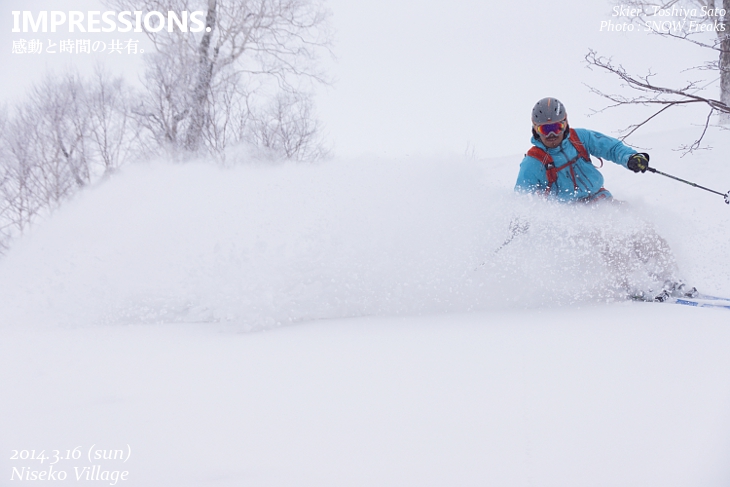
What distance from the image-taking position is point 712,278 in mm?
4953

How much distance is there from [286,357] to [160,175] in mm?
5824

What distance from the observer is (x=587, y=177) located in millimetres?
4453

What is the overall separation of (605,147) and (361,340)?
2.98 meters

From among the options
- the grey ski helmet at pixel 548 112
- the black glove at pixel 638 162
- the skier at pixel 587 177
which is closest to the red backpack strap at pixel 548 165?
the skier at pixel 587 177

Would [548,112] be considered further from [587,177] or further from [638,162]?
[638,162]

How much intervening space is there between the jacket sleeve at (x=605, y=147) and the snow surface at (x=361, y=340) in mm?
460

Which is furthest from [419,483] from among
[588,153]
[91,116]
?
[91,116]

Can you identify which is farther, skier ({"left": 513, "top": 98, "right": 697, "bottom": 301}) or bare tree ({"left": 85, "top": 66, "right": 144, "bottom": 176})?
bare tree ({"left": 85, "top": 66, "right": 144, "bottom": 176})

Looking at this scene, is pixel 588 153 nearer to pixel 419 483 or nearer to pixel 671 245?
pixel 671 245

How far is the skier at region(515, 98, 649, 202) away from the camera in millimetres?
4352

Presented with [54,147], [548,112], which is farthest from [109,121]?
[548,112]

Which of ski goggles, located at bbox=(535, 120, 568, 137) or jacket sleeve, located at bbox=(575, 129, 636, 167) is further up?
ski goggles, located at bbox=(535, 120, 568, 137)

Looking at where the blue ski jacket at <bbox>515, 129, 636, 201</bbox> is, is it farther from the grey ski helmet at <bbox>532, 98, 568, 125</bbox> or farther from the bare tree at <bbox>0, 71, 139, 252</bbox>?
the bare tree at <bbox>0, 71, 139, 252</bbox>

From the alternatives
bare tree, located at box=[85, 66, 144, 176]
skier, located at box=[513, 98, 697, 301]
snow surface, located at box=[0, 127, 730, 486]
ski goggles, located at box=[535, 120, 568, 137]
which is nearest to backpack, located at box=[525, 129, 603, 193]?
skier, located at box=[513, 98, 697, 301]
